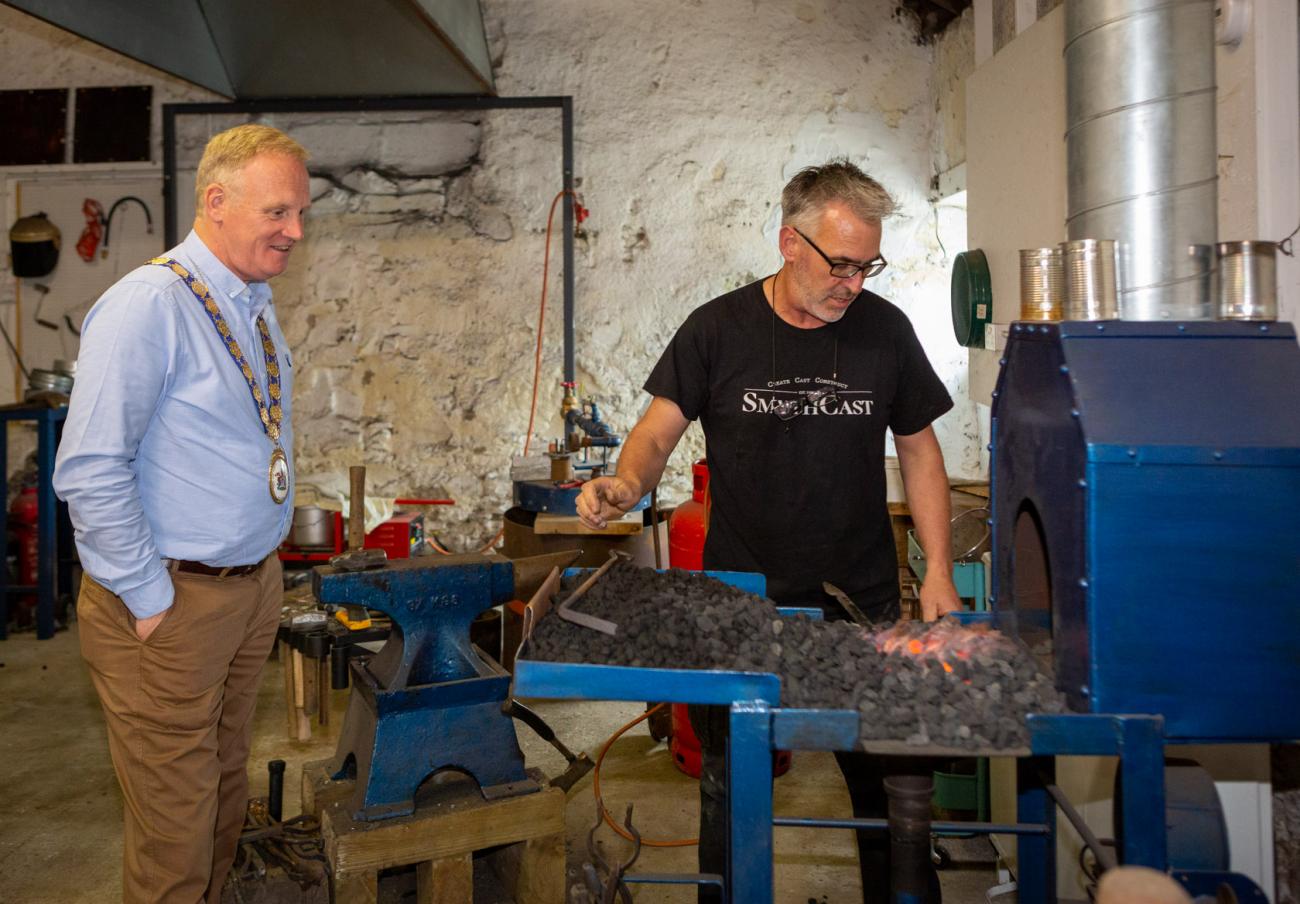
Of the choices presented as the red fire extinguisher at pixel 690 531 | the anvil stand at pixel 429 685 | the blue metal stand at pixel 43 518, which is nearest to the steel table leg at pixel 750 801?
the anvil stand at pixel 429 685

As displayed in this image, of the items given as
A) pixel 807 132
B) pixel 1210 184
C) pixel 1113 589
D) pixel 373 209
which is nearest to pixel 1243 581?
pixel 1113 589

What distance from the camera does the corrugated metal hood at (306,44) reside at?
4719 millimetres

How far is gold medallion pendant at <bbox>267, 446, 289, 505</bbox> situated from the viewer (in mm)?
2326

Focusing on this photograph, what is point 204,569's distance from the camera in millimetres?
2215

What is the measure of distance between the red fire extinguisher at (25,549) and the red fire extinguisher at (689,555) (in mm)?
3774

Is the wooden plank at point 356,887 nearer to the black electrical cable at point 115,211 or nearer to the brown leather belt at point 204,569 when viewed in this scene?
the brown leather belt at point 204,569

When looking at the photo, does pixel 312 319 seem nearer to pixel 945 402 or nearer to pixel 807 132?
pixel 807 132

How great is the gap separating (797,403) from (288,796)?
2237mm

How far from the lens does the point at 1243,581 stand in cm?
148

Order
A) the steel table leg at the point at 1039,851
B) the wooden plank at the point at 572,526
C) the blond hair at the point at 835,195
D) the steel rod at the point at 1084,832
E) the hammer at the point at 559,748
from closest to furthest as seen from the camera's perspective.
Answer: the steel rod at the point at 1084,832 → the steel table leg at the point at 1039,851 → the blond hair at the point at 835,195 → the hammer at the point at 559,748 → the wooden plank at the point at 572,526

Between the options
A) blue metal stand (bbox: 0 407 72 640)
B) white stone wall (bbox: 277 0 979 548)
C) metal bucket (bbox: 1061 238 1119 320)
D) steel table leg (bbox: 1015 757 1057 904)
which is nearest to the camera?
metal bucket (bbox: 1061 238 1119 320)

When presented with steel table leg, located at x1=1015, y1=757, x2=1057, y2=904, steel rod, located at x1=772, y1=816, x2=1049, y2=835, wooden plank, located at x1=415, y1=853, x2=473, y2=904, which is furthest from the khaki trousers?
steel table leg, located at x1=1015, y1=757, x2=1057, y2=904

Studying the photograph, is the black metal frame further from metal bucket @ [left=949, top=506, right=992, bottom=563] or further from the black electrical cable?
metal bucket @ [left=949, top=506, right=992, bottom=563]

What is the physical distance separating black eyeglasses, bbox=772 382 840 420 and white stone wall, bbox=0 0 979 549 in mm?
3269
